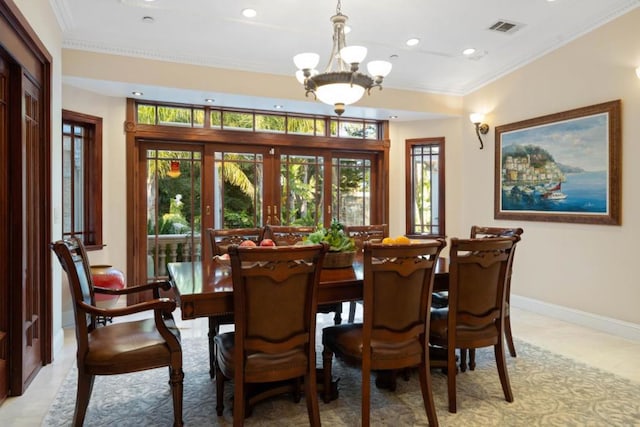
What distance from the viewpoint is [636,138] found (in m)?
3.64

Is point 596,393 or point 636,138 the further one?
point 636,138

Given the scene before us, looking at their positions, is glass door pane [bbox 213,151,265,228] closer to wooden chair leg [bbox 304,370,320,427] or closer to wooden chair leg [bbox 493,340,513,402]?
wooden chair leg [bbox 304,370,320,427]

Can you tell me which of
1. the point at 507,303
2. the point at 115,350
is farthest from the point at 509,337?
the point at 115,350

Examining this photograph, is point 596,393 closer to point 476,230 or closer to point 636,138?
point 476,230

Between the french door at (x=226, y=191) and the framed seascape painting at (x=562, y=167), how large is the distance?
205cm

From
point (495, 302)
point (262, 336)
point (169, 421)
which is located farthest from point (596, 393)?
point (169, 421)

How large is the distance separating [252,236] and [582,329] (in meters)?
3.27

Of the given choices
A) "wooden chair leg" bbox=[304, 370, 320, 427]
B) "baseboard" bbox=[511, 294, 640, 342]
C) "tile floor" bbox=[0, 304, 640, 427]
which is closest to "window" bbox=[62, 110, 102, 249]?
"tile floor" bbox=[0, 304, 640, 427]

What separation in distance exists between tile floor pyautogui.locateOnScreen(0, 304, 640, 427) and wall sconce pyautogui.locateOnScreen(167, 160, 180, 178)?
5.44 ft

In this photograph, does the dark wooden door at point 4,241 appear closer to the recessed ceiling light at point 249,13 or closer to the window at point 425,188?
the recessed ceiling light at point 249,13

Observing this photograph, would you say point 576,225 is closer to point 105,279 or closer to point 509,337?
point 509,337

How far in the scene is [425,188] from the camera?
5.98m

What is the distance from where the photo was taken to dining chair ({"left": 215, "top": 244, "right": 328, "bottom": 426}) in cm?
189

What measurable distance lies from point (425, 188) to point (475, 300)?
148 inches
